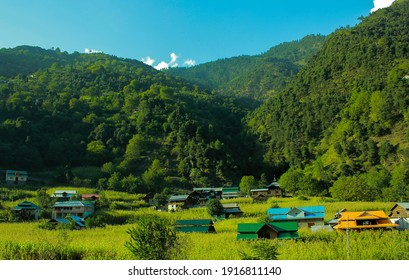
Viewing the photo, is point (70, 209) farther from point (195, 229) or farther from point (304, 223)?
point (304, 223)

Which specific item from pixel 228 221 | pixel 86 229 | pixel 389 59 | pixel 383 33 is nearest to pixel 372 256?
pixel 228 221

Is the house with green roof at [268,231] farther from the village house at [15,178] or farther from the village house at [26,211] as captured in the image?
the village house at [15,178]

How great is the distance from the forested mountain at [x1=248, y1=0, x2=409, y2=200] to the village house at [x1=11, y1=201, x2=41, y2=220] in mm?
38777

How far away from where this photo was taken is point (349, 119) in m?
82.6

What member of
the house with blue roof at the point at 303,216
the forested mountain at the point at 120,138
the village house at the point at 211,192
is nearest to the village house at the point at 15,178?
the forested mountain at the point at 120,138

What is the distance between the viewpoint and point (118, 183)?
60344mm

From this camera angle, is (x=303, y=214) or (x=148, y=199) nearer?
(x=303, y=214)

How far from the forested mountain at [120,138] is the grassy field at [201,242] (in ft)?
58.5

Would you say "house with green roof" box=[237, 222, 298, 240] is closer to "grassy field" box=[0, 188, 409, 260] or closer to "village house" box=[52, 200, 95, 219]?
"grassy field" box=[0, 188, 409, 260]

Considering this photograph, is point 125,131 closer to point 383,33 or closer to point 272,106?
point 272,106

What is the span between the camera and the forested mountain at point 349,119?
59.2m

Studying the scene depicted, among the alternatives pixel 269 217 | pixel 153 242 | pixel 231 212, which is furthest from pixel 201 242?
pixel 231 212

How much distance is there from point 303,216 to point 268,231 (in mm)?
8553

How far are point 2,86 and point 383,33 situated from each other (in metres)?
108
